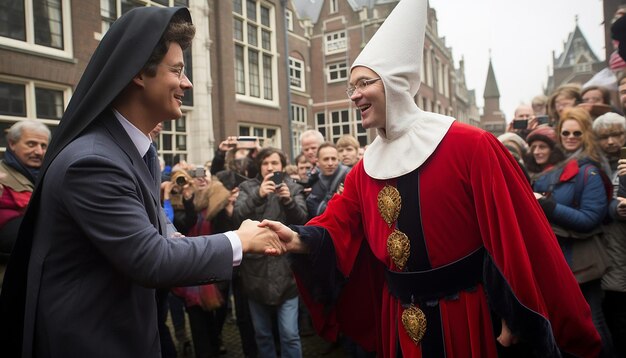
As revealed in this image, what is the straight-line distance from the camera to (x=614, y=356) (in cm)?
312

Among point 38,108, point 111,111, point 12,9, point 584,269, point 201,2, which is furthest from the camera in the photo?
point 201,2

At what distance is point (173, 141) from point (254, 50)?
5.65 metres

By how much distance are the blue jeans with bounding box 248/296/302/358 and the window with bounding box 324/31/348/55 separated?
979 inches

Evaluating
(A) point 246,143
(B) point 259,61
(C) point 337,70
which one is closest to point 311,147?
(A) point 246,143

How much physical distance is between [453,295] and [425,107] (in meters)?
32.0

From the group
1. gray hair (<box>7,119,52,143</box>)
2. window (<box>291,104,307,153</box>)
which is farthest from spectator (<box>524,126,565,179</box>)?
window (<box>291,104,307,153</box>)

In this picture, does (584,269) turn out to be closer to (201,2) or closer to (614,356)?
(614,356)

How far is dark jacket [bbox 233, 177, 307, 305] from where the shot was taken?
11.6 feet

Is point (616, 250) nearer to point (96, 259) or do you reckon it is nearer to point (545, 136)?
point (545, 136)

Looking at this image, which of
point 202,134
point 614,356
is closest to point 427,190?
point 614,356

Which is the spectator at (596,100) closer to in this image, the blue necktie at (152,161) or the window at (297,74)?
the blue necktie at (152,161)

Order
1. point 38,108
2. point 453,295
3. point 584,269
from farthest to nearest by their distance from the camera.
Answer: point 38,108, point 584,269, point 453,295

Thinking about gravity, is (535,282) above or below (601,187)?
below

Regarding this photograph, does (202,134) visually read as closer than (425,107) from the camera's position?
Yes
